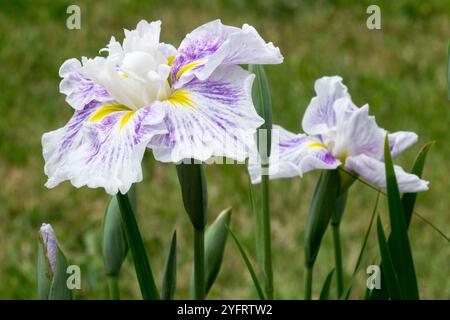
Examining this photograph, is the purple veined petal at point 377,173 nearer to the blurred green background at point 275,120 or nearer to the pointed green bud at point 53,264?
the pointed green bud at point 53,264

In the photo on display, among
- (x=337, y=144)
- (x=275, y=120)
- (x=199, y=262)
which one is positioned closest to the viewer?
(x=199, y=262)

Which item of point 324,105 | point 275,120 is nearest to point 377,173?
point 324,105

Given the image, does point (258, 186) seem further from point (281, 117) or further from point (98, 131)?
point (98, 131)

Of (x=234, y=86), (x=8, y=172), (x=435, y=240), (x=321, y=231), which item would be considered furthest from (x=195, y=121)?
(x=8, y=172)

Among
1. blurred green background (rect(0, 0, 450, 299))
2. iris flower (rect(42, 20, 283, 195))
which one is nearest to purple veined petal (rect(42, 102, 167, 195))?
iris flower (rect(42, 20, 283, 195))

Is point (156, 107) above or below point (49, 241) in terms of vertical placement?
above

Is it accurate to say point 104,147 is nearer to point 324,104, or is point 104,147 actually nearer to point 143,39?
point 143,39

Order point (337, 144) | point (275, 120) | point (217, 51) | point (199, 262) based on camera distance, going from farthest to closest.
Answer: point (275, 120), point (337, 144), point (199, 262), point (217, 51)
